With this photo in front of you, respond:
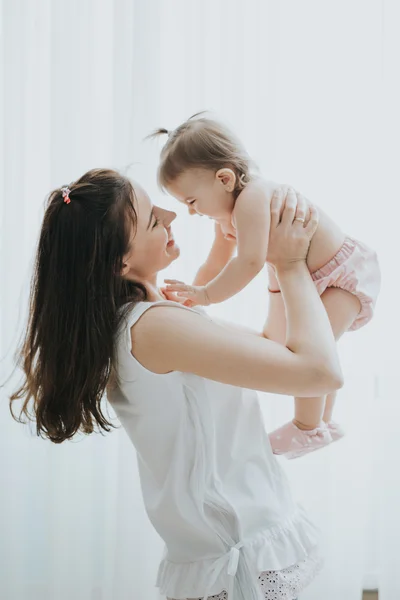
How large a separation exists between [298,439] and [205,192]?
1.68 feet

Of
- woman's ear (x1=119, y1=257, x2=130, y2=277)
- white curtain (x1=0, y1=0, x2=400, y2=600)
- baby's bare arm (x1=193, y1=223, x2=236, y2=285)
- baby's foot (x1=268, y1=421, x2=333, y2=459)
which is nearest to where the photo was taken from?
woman's ear (x1=119, y1=257, x2=130, y2=277)

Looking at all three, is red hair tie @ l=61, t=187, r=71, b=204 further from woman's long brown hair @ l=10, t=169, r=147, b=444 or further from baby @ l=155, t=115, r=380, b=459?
baby @ l=155, t=115, r=380, b=459

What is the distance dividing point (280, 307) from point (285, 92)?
1.00m

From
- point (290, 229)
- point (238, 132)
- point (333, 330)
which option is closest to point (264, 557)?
point (333, 330)

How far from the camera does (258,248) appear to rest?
1310mm

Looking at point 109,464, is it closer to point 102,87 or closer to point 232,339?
point 102,87

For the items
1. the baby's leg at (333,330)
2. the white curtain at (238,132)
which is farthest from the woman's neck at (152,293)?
the white curtain at (238,132)

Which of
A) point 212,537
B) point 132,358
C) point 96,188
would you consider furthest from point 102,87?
point 212,537

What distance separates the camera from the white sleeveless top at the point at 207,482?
1.20 meters

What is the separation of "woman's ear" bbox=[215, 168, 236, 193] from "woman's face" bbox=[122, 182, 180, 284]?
13 centimetres

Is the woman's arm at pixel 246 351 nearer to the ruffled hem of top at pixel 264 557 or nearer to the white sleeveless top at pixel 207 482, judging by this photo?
the white sleeveless top at pixel 207 482

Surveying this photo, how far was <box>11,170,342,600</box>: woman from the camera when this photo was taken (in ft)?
3.82

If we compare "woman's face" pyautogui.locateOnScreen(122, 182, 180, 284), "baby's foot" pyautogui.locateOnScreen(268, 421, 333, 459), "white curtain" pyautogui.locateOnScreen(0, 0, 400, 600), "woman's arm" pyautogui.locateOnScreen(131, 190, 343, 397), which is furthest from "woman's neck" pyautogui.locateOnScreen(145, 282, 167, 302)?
"white curtain" pyautogui.locateOnScreen(0, 0, 400, 600)

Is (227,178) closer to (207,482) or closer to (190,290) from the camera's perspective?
(190,290)
